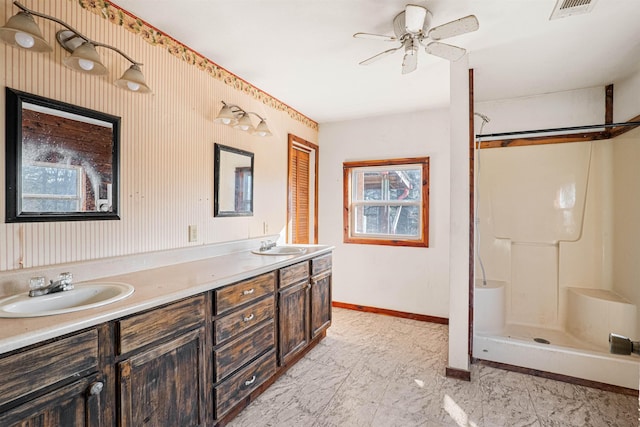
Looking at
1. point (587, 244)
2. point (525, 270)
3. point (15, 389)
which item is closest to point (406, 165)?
point (525, 270)

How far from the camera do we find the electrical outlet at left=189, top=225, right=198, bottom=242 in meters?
2.31

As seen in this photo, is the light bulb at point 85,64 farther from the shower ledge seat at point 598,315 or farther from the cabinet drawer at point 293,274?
the shower ledge seat at point 598,315

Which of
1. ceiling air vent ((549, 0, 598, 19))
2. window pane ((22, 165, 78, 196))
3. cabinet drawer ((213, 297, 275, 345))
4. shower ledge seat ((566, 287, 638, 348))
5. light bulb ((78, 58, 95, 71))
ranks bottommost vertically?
shower ledge seat ((566, 287, 638, 348))

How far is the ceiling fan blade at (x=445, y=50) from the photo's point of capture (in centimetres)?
184

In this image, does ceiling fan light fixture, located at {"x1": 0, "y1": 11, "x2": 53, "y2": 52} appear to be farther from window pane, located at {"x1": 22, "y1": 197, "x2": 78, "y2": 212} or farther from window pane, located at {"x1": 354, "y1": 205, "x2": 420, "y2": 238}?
window pane, located at {"x1": 354, "y1": 205, "x2": 420, "y2": 238}

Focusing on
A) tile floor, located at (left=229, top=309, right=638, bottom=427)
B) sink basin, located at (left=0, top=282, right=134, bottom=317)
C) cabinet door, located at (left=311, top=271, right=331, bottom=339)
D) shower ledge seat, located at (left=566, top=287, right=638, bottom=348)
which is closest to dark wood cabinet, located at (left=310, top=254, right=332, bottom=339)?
cabinet door, located at (left=311, top=271, right=331, bottom=339)

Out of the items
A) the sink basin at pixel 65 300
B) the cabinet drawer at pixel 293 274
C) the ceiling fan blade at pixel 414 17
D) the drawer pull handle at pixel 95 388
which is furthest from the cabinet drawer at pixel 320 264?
the ceiling fan blade at pixel 414 17

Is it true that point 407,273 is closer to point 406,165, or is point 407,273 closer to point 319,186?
point 406,165

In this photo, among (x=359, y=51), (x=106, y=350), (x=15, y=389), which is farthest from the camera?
(x=359, y=51)

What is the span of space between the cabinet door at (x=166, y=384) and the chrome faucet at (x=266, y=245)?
131 cm

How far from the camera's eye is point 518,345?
8.19 feet

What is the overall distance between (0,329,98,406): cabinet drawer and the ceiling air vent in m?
2.80

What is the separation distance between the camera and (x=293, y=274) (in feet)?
8.02

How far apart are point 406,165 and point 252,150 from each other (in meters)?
1.86
